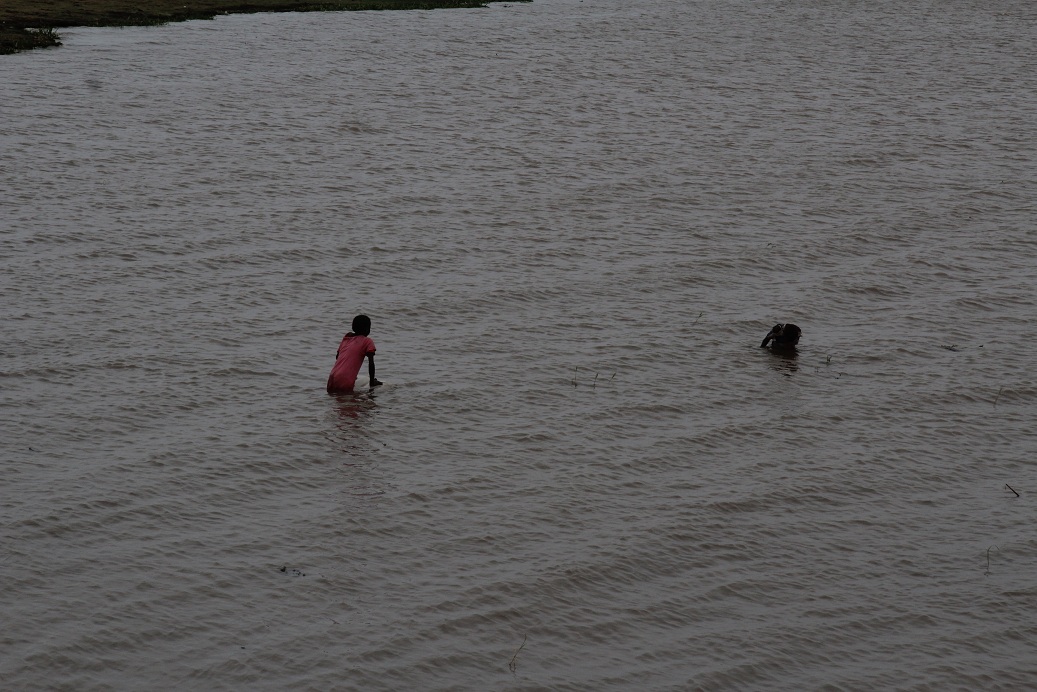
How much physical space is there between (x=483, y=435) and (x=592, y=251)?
6.61 metres

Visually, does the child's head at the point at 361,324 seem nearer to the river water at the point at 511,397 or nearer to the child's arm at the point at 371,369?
the child's arm at the point at 371,369

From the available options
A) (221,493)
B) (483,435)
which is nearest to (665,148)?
(483,435)

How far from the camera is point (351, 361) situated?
1296 centimetres

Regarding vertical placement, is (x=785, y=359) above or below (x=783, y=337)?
below

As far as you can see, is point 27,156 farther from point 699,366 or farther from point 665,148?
point 699,366

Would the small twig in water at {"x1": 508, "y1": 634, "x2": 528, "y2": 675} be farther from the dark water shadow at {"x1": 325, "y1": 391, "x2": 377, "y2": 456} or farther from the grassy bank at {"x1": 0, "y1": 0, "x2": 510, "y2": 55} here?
the grassy bank at {"x1": 0, "y1": 0, "x2": 510, "y2": 55}

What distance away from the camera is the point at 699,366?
14.4 metres

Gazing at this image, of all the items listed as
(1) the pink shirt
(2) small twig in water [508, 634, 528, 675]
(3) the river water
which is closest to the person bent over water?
(3) the river water

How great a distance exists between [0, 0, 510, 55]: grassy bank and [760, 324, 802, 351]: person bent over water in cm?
2422

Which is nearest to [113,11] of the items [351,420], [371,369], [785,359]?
[371,369]

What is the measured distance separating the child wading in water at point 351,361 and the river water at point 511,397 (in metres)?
0.34

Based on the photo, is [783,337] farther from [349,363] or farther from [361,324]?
[349,363]

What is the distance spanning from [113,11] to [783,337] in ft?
99.8

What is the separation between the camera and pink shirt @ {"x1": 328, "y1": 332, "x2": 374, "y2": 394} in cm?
1291
